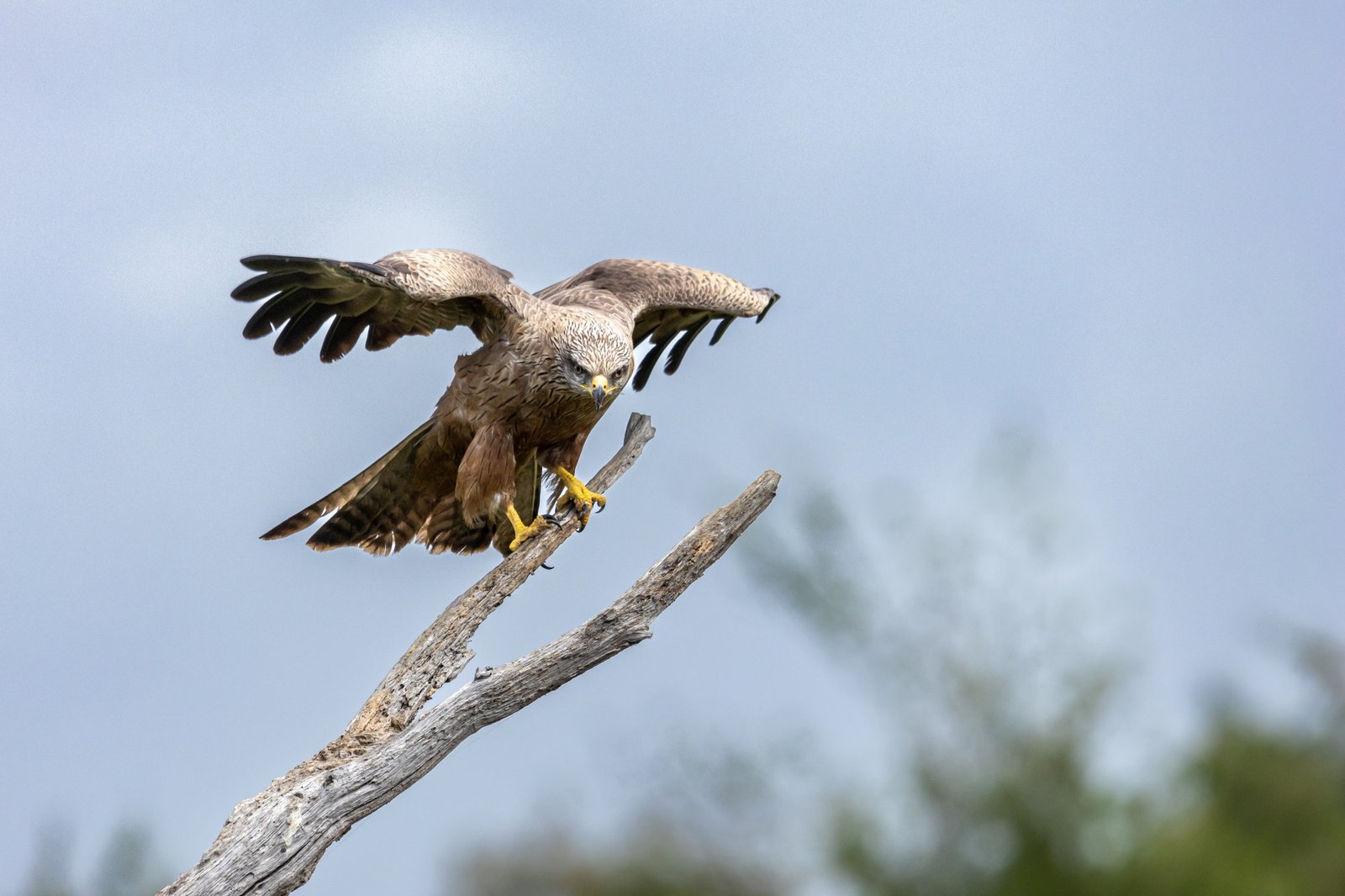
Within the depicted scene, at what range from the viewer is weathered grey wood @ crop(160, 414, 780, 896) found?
4754 millimetres

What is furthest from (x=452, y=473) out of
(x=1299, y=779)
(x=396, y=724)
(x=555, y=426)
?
(x=1299, y=779)

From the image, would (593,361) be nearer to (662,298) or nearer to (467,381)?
(467,381)

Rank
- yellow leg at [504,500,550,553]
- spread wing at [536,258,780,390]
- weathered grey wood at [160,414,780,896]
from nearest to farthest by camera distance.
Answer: weathered grey wood at [160,414,780,896]
yellow leg at [504,500,550,553]
spread wing at [536,258,780,390]

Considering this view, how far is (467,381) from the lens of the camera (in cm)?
613

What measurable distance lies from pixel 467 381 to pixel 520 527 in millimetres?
774

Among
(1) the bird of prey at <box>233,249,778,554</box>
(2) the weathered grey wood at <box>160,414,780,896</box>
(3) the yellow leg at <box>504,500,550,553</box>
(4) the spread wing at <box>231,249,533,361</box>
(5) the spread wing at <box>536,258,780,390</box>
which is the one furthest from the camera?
(5) the spread wing at <box>536,258,780,390</box>

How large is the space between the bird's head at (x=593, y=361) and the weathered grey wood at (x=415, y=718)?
0.88 meters

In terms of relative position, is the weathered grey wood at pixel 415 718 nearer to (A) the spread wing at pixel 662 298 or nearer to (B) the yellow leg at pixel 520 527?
(B) the yellow leg at pixel 520 527

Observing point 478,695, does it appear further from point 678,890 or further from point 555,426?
point 678,890

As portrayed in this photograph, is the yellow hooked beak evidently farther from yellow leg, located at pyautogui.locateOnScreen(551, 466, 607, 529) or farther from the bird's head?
yellow leg, located at pyautogui.locateOnScreen(551, 466, 607, 529)

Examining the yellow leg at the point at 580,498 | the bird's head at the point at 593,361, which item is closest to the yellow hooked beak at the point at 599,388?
the bird's head at the point at 593,361

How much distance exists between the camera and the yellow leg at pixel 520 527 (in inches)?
232

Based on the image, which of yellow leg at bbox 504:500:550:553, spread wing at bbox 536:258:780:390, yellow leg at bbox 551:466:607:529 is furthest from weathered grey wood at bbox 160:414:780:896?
spread wing at bbox 536:258:780:390

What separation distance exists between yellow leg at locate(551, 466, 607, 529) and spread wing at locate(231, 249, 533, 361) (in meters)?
0.83
